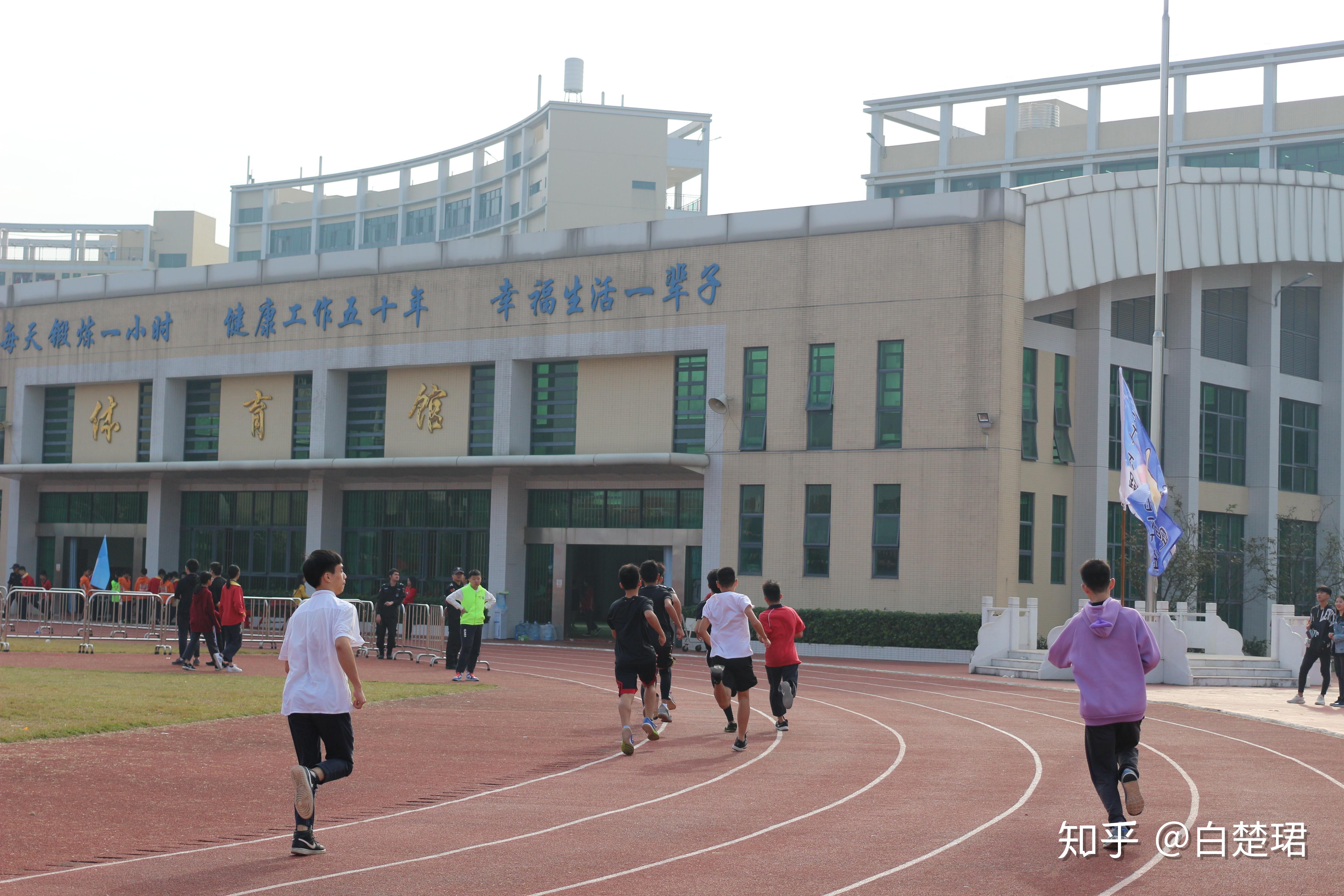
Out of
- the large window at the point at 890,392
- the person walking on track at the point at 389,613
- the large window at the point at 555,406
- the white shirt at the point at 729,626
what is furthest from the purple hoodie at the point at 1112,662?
the large window at the point at 555,406

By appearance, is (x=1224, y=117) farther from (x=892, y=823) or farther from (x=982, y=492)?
(x=892, y=823)

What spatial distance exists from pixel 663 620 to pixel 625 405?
1956cm

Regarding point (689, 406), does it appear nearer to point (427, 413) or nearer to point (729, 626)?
point (427, 413)

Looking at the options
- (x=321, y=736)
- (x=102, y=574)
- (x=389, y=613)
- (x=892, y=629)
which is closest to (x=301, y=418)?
(x=102, y=574)

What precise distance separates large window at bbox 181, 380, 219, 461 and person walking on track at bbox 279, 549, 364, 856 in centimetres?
3447

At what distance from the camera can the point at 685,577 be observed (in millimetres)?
34938

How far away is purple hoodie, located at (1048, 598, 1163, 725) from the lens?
9.28 metres

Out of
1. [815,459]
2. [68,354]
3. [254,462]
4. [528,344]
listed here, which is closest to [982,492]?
[815,459]

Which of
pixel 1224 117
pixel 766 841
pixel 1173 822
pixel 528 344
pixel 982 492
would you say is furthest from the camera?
pixel 1224 117

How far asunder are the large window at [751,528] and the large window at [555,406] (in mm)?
5208

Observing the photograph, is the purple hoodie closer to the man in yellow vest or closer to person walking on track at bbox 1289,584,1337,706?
person walking on track at bbox 1289,584,1337,706

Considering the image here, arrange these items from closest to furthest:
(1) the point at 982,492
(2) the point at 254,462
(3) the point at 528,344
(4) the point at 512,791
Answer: (4) the point at 512,791 < (1) the point at 982,492 < (3) the point at 528,344 < (2) the point at 254,462

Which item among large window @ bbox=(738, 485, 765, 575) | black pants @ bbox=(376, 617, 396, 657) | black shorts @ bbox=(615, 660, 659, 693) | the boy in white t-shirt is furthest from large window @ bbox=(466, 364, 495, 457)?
black shorts @ bbox=(615, 660, 659, 693)

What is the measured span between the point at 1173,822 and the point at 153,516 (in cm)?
3723
